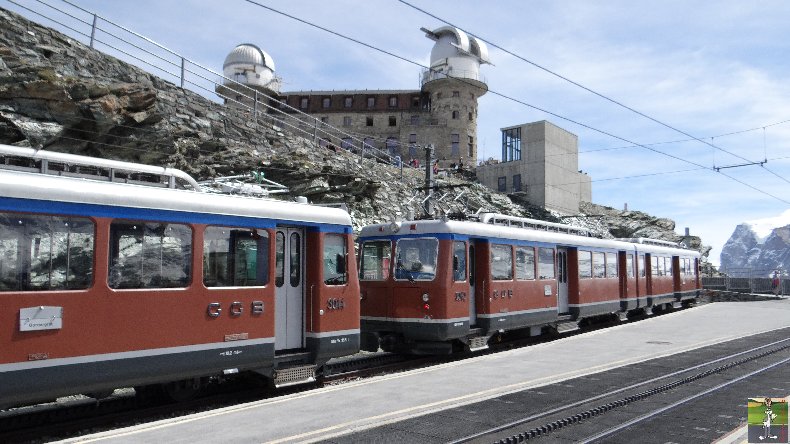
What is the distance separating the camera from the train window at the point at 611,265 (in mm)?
22531

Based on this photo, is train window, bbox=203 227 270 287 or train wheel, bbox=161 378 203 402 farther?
train wheel, bbox=161 378 203 402

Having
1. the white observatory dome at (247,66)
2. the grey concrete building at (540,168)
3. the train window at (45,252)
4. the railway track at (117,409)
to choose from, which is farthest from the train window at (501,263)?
the white observatory dome at (247,66)

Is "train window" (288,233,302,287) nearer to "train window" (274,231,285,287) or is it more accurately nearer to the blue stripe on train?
"train window" (274,231,285,287)

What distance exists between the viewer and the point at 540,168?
61.2 m

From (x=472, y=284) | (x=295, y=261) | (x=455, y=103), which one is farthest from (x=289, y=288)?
(x=455, y=103)

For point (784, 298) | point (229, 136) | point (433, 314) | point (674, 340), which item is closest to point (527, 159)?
point (784, 298)

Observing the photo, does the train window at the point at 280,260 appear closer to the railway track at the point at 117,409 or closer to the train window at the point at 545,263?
the railway track at the point at 117,409

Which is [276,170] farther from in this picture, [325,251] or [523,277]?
[325,251]

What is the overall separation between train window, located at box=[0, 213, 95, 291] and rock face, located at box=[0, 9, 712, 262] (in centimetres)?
883

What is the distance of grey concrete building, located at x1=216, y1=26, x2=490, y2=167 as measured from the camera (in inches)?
2884

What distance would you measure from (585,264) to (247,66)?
61.1 m

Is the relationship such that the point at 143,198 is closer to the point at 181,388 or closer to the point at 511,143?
the point at 181,388

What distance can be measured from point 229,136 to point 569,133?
4555 cm

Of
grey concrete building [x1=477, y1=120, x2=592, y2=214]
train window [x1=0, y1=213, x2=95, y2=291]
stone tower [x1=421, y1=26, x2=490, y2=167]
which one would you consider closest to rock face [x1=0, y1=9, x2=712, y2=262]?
train window [x1=0, y1=213, x2=95, y2=291]
